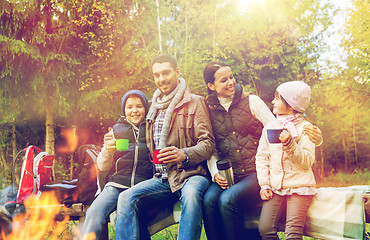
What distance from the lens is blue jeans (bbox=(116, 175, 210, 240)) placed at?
270 centimetres

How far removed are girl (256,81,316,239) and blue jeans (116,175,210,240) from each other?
1.69 ft

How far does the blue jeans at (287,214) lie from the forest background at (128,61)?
751 cm

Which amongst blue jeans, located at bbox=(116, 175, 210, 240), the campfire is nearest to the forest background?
the campfire

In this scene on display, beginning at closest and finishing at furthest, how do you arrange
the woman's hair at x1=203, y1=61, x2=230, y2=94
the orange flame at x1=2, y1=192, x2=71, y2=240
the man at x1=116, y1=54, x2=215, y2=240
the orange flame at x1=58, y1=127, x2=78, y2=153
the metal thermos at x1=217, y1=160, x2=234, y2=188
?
the man at x1=116, y1=54, x2=215, y2=240, the metal thermos at x1=217, y1=160, x2=234, y2=188, the woman's hair at x1=203, y1=61, x2=230, y2=94, the orange flame at x1=2, y1=192, x2=71, y2=240, the orange flame at x1=58, y1=127, x2=78, y2=153

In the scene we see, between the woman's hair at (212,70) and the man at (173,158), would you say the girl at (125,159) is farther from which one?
the woman's hair at (212,70)

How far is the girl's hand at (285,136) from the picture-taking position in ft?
8.17

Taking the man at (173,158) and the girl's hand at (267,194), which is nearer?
the girl's hand at (267,194)

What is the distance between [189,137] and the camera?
10.6ft

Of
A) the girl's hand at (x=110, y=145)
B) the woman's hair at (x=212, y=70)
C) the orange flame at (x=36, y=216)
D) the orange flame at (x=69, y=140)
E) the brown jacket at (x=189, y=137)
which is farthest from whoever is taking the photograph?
the orange flame at (x=69, y=140)

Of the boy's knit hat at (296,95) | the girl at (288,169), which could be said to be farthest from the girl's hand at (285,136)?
the boy's knit hat at (296,95)

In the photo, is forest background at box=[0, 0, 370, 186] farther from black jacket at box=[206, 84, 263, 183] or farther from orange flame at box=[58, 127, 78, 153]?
black jacket at box=[206, 84, 263, 183]

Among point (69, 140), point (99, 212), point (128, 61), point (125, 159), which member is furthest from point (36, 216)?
point (69, 140)

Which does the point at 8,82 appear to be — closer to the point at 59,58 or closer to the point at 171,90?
the point at 59,58

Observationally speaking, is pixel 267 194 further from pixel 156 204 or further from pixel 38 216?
pixel 38 216
